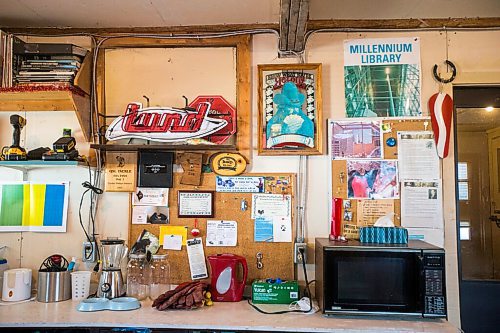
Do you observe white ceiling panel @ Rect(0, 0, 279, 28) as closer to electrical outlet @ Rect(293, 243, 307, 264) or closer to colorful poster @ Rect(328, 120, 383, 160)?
colorful poster @ Rect(328, 120, 383, 160)

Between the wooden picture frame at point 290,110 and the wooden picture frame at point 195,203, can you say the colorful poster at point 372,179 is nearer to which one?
the wooden picture frame at point 290,110

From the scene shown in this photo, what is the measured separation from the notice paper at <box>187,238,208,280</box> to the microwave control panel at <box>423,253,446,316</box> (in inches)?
47.1

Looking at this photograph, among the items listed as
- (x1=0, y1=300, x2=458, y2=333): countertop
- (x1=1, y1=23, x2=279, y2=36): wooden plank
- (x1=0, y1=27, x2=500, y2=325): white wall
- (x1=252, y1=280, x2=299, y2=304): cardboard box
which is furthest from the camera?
(x1=1, y1=23, x2=279, y2=36): wooden plank

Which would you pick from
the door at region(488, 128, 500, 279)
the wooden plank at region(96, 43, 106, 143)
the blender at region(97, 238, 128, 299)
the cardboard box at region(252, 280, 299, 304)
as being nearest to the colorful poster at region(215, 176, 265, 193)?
the cardboard box at region(252, 280, 299, 304)

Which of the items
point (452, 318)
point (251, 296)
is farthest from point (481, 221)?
point (251, 296)

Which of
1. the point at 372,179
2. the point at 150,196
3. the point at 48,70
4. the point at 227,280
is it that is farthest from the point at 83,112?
the point at 372,179

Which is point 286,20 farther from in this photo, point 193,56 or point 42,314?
point 42,314

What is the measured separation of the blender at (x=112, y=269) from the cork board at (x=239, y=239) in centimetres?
9

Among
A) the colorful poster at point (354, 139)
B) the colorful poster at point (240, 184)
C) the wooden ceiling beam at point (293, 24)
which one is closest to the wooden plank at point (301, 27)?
the wooden ceiling beam at point (293, 24)

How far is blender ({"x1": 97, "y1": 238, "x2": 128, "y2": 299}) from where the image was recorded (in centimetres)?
215

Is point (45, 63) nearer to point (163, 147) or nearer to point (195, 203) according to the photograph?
point (163, 147)

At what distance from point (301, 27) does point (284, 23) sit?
0.09 metres

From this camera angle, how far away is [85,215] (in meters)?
2.45

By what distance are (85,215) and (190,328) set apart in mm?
1068
